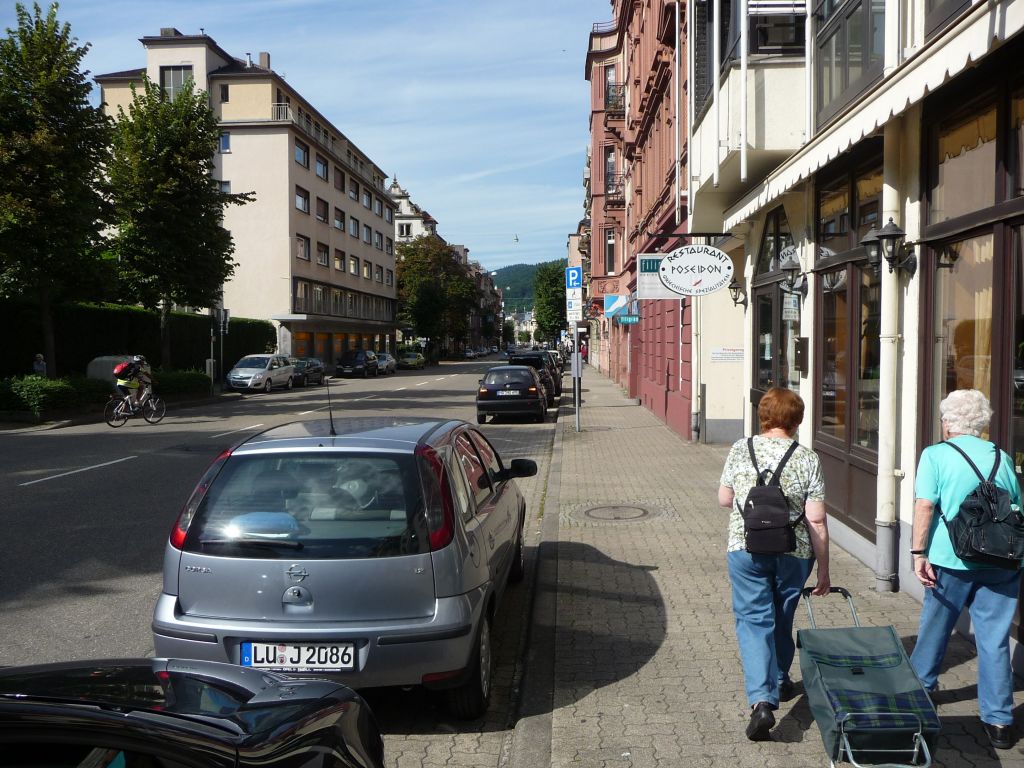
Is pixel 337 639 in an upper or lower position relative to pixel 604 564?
upper

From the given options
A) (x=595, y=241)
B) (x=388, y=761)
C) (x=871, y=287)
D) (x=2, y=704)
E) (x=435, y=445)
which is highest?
(x=595, y=241)

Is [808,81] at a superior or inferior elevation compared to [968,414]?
superior

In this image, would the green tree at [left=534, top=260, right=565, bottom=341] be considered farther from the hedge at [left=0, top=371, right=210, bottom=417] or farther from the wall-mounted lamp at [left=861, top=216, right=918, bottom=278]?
the wall-mounted lamp at [left=861, top=216, right=918, bottom=278]

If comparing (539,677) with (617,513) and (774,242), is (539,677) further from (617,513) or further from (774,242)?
(774,242)

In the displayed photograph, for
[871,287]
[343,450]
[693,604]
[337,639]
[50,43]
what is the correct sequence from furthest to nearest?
[50,43] < [871,287] < [693,604] < [343,450] < [337,639]

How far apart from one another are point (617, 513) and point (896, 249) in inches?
174

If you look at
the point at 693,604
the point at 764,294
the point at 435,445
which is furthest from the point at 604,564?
the point at 764,294

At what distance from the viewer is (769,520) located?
3.94 m

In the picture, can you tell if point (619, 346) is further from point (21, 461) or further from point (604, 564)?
point (604, 564)

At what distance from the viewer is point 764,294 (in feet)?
36.2

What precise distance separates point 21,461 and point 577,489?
9.01m

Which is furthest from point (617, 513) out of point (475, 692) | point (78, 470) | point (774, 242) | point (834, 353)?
point (78, 470)

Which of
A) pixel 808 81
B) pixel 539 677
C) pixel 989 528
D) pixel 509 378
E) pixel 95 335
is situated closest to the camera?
pixel 989 528

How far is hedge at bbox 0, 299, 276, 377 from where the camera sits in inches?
1008
